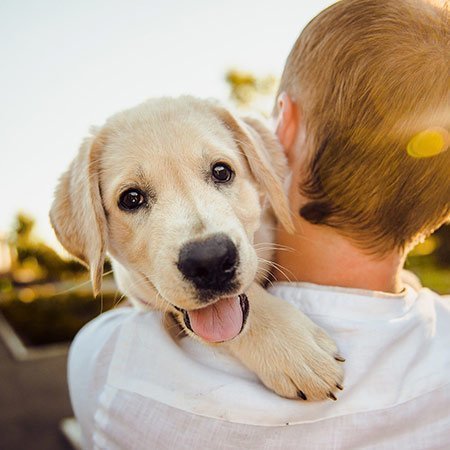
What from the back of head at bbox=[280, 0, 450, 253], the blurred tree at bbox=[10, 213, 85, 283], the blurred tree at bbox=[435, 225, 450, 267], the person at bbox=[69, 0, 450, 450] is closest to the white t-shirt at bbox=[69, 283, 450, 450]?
the person at bbox=[69, 0, 450, 450]

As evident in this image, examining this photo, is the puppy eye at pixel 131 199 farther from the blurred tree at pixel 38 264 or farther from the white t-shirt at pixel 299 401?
the blurred tree at pixel 38 264

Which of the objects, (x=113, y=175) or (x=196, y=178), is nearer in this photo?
(x=196, y=178)

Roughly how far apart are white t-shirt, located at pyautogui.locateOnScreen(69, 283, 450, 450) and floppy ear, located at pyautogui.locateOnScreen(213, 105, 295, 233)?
0.50 m

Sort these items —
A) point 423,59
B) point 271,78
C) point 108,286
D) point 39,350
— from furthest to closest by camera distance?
point 271,78
point 108,286
point 39,350
point 423,59

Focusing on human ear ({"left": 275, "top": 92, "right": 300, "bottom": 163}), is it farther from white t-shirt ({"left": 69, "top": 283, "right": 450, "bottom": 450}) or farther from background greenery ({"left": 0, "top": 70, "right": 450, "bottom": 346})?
background greenery ({"left": 0, "top": 70, "right": 450, "bottom": 346})

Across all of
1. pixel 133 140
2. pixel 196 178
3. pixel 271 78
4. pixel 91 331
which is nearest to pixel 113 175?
pixel 133 140

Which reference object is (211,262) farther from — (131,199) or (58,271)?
(58,271)

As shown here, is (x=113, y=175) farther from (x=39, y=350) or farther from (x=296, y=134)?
(x=39, y=350)

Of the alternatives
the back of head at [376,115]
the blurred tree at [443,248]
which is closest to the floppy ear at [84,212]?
the back of head at [376,115]

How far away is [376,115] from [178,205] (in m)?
0.89

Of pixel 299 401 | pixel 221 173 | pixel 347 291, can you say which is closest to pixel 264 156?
pixel 221 173

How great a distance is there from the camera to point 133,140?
2.73 meters

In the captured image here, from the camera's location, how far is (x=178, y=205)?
2479 millimetres

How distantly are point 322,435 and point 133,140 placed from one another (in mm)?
1564
